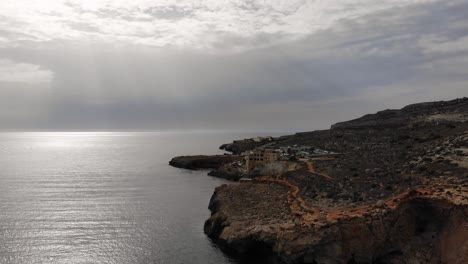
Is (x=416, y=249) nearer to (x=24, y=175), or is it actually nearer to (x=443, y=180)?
(x=443, y=180)

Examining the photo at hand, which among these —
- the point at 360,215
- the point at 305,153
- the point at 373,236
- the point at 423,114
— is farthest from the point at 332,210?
the point at 423,114

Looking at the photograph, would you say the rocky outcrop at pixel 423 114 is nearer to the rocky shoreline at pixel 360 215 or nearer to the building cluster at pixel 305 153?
the building cluster at pixel 305 153

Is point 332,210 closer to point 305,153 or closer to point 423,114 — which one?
point 305,153

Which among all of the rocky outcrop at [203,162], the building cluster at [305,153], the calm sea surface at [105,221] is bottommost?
the calm sea surface at [105,221]

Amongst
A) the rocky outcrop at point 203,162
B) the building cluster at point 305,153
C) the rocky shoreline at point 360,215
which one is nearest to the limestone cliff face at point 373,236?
the rocky shoreline at point 360,215

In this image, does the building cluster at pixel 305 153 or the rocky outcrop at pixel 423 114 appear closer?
the building cluster at pixel 305 153

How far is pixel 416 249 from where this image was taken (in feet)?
125

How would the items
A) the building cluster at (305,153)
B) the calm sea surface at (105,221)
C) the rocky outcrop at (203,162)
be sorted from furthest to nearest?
the rocky outcrop at (203,162), the building cluster at (305,153), the calm sea surface at (105,221)

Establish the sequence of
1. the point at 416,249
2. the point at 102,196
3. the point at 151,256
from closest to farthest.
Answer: the point at 416,249, the point at 151,256, the point at 102,196

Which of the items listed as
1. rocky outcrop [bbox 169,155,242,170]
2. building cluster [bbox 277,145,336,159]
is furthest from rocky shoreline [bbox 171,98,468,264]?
rocky outcrop [bbox 169,155,242,170]

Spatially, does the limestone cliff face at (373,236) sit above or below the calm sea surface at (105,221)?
above

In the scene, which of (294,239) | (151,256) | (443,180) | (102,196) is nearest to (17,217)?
(102,196)

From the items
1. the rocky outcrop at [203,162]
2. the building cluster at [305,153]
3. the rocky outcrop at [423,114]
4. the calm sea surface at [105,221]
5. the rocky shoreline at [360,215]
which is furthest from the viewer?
the rocky outcrop at [203,162]

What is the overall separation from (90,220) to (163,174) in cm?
6263
